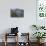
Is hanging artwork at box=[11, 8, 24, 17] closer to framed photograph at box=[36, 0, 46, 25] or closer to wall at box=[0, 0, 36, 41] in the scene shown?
wall at box=[0, 0, 36, 41]

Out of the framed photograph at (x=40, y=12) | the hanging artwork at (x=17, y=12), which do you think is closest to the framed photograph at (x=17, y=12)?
the hanging artwork at (x=17, y=12)

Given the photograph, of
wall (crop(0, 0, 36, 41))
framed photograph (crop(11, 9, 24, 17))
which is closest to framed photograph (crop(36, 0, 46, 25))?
wall (crop(0, 0, 36, 41))

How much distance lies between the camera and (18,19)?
6566mm

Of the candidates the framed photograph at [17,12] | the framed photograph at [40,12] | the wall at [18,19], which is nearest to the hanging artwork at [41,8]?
the framed photograph at [40,12]

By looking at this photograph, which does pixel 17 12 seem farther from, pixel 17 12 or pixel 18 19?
pixel 18 19

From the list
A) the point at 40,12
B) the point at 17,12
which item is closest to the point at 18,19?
the point at 17,12

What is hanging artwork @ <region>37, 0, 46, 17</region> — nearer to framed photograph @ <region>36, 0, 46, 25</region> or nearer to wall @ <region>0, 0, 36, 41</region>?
framed photograph @ <region>36, 0, 46, 25</region>

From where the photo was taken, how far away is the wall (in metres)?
6.50

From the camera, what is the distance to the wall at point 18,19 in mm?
6496

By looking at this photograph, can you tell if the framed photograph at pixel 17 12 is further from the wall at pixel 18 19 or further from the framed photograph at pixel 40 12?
the framed photograph at pixel 40 12

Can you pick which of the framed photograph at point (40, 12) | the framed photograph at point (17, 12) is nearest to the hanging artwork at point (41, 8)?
the framed photograph at point (40, 12)

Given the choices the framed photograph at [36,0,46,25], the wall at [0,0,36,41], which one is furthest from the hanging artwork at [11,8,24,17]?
the framed photograph at [36,0,46,25]

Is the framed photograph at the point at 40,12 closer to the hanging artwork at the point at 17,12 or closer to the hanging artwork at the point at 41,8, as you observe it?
the hanging artwork at the point at 41,8

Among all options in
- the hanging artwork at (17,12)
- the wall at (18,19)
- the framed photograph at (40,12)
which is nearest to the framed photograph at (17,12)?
the hanging artwork at (17,12)
